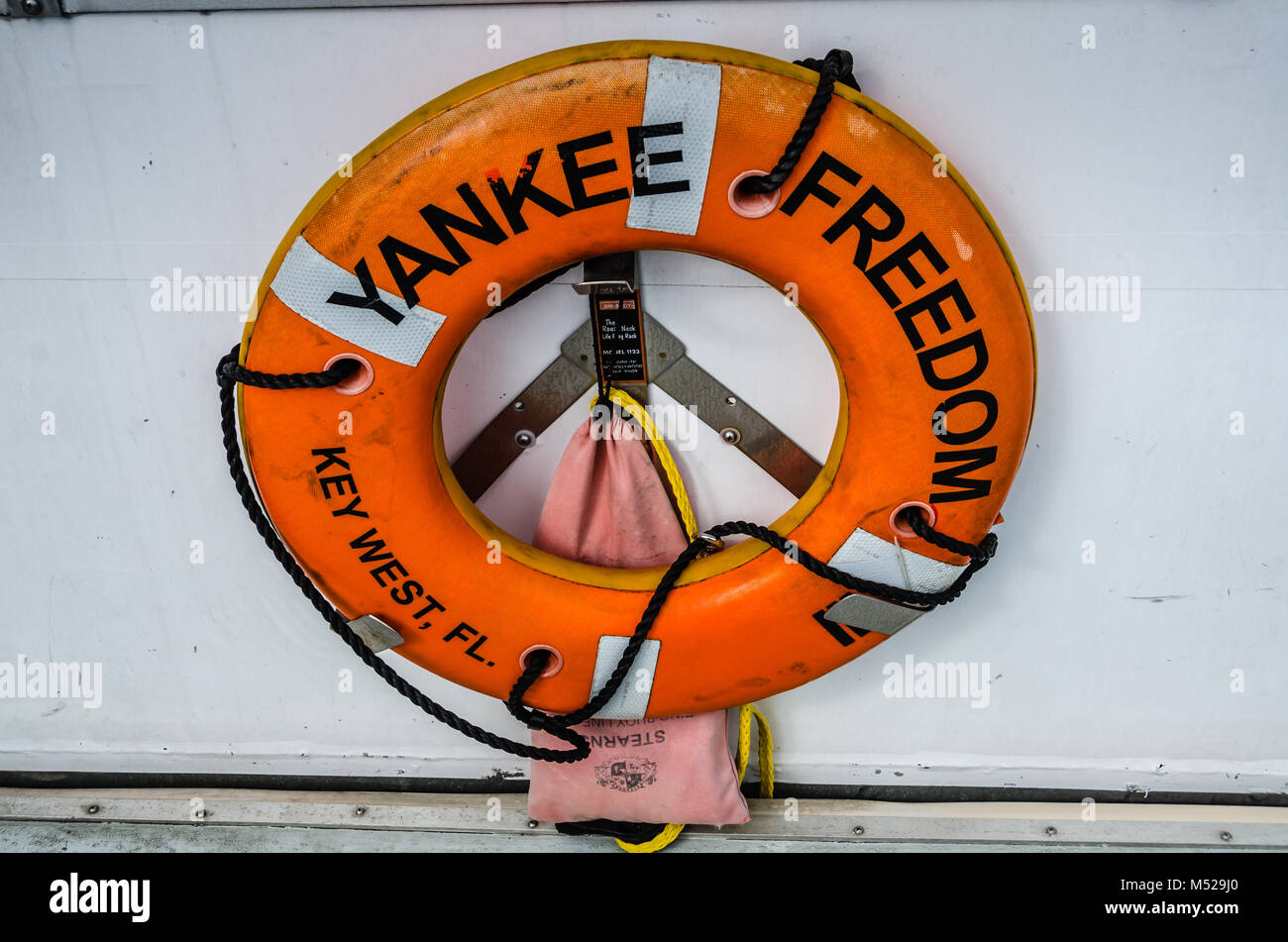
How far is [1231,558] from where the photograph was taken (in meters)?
1.17

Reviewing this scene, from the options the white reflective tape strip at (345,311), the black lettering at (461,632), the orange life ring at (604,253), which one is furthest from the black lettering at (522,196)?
the black lettering at (461,632)

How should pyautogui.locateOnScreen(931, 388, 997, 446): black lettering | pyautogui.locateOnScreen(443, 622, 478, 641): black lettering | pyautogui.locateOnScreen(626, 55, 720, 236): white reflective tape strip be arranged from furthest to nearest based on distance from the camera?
pyautogui.locateOnScreen(443, 622, 478, 641): black lettering, pyautogui.locateOnScreen(931, 388, 997, 446): black lettering, pyautogui.locateOnScreen(626, 55, 720, 236): white reflective tape strip

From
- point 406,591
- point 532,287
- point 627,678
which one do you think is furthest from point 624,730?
point 532,287

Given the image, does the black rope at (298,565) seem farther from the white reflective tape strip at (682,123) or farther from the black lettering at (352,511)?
the white reflective tape strip at (682,123)

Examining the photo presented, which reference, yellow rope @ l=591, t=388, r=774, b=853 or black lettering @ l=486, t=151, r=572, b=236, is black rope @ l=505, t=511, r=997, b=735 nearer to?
yellow rope @ l=591, t=388, r=774, b=853

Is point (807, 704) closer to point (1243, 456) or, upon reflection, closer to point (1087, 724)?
point (1087, 724)

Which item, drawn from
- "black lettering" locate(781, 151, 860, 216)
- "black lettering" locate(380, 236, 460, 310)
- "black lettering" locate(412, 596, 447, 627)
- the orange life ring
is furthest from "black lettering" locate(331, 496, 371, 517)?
"black lettering" locate(781, 151, 860, 216)

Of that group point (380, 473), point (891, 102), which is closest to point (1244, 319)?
point (891, 102)

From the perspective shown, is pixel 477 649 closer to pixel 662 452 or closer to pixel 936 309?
pixel 662 452

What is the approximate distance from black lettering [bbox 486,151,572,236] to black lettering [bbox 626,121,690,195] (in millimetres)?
76

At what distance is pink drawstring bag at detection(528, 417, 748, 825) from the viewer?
43.4 inches

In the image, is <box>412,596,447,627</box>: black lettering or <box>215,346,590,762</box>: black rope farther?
<box>412,596,447,627</box>: black lettering

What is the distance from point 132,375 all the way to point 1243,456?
1.51 meters
